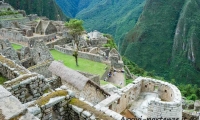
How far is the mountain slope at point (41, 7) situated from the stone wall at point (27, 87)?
118407mm

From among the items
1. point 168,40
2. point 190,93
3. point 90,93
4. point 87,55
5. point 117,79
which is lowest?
point 190,93

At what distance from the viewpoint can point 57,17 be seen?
414 ft

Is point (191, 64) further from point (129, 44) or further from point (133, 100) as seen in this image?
point (133, 100)

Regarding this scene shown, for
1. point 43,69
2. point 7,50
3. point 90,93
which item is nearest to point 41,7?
point 7,50

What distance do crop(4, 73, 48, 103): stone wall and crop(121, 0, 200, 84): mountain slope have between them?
4190 inches

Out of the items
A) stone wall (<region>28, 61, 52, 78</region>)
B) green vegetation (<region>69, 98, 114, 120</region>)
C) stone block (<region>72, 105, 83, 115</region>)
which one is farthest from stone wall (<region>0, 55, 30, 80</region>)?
stone wall (<region>28, 61, 52, 78</region>)

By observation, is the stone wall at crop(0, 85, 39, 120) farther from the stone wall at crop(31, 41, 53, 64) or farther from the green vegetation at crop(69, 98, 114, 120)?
the stone wall at crop(31, 41, 53, 64)

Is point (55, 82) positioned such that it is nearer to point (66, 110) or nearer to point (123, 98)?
point (123, 98)

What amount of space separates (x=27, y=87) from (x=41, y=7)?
136 m

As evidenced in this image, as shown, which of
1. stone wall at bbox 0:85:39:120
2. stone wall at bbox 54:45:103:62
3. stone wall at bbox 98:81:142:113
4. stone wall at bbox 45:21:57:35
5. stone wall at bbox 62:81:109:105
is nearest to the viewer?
stone wall at bbox 0:85:39:120

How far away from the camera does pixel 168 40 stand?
154m

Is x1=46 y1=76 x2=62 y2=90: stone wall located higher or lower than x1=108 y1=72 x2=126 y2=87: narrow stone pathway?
higher

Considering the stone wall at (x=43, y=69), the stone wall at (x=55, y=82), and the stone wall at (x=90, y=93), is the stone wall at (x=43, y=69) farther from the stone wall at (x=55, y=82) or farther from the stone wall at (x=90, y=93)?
the stone wall at (x=90, y=93)

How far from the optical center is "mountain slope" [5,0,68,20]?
119150mm
